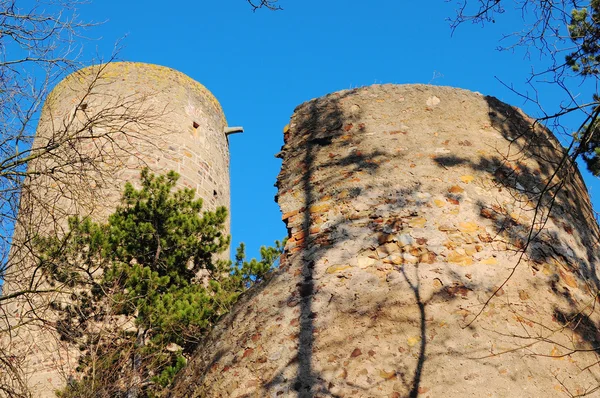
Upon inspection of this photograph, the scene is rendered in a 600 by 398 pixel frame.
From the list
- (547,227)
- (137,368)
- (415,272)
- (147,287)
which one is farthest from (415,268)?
(147,287)

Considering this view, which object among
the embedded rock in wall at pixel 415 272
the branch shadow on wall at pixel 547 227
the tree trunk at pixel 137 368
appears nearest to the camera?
the embedded rock in wall at pixel 415 272

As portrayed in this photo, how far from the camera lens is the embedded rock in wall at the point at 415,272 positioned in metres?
3.27

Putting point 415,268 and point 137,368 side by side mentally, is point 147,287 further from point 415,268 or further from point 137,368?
point 415,268

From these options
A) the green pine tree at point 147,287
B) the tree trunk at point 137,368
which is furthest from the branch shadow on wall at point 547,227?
the tree trunk at point 137,368

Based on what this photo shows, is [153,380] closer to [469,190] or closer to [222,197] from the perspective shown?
[469,190]

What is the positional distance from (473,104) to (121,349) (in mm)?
4143

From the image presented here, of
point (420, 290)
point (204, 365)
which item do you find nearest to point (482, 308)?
point (420, 290)

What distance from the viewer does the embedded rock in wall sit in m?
3.27

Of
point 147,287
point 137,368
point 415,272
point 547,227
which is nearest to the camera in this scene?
point 415,272

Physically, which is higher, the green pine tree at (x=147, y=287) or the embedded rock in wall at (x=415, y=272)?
the green pine tree at (x=147, y=287)

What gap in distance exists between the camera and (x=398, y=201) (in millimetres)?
4195

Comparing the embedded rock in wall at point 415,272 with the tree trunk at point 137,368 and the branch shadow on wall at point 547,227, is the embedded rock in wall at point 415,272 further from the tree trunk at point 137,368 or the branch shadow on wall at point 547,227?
the tree trunk at point 137,368

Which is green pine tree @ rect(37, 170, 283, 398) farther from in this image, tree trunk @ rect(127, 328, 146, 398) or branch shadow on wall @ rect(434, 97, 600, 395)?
branch shadow on wall @ rect(434, 97, 600, 395)

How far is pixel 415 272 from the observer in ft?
12.3
